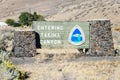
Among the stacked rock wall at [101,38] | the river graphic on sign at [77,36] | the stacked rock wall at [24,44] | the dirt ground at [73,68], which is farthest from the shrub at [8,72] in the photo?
the stacked rock wall at [101,38]

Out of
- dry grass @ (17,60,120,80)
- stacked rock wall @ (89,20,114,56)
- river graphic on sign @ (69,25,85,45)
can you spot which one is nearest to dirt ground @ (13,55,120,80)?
dry grass @ (17,60,120,80)

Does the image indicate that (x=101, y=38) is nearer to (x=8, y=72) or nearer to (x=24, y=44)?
(x=24, y=44)

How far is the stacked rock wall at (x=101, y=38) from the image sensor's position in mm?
19641

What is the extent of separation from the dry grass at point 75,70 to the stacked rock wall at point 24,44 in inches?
49.2

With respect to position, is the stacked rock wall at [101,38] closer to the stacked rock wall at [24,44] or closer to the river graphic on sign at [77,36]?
the river graphic on sign at [77,36]

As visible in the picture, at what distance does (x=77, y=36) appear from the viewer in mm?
20109

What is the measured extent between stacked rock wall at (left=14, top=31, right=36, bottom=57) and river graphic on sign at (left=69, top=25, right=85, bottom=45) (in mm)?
1876

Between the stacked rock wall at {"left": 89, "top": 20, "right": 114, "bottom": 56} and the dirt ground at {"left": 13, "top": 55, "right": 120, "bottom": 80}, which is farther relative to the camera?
the stacked rock wall at {"left": 89, "top": 20, "right": 114, "bottom": 56}

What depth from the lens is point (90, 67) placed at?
57.4ft

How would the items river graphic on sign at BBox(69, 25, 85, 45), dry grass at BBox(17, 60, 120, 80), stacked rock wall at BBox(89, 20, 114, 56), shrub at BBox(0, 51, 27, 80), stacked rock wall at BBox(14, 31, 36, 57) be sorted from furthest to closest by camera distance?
river graphic on sign at BBox(69, 25, 85, 45), stacked rock wall at BBox(89, 20, 114, 56), stacked rock wall at BBox(14, 31, 36, 57), dry grass at BBox(17, 60, 120, 80), shrub at BBox(0, 51, 27, 80)

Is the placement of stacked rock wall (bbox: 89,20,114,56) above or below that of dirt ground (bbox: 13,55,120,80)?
above

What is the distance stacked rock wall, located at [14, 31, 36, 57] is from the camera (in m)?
19.1

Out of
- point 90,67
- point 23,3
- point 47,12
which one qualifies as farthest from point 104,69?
point 23,3

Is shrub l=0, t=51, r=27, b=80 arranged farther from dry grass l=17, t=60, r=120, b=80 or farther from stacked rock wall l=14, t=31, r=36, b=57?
stacked rock wall l=14, t=31, r=36, b=57
